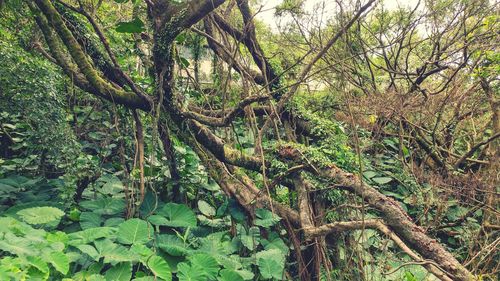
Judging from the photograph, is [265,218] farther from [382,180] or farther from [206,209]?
[382,180]

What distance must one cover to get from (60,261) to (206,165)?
1.43 meters

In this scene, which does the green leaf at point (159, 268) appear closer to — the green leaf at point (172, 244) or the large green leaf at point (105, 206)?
the green leaf at point (172, 244)

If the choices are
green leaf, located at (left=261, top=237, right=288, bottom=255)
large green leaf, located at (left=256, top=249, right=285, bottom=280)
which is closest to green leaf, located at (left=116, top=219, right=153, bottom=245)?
large green leaf, located at (left=256, top=249, right=285, bottom=280)

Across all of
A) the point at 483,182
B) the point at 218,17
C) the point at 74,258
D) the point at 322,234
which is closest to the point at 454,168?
the point at 483,182

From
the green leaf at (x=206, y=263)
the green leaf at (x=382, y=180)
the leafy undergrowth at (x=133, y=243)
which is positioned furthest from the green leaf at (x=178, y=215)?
the green leaf at (x=382, y=180)

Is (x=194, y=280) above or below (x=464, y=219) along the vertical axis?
above

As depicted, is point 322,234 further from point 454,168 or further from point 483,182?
point 454,168

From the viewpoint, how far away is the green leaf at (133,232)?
2470mm

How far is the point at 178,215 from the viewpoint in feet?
9.69

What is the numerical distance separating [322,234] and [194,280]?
1009mm

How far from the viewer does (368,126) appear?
5.03m

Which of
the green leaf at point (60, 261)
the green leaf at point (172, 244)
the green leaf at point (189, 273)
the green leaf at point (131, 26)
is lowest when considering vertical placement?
the green leaf at point (189, 273)

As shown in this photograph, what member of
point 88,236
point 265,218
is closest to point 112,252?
point 88,236

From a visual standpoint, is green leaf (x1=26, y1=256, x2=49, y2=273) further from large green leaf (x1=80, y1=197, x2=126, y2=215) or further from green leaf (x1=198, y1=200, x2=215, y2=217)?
green leaf (x1=198, y1=200, x2=215, y2=217)
